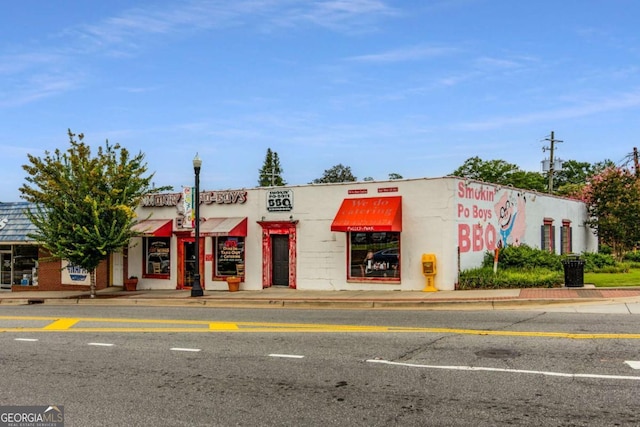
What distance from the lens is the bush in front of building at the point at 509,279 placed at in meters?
19.4

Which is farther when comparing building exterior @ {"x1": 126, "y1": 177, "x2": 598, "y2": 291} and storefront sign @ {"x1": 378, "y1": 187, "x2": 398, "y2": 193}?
storefront sign @ {"x1": 378, "y1": 187, "x2": 398, "y2": 193}

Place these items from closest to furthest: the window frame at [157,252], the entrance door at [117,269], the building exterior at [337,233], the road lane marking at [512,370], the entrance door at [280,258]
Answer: the road lane marking at [512,370] → the building exterior at [337,233] → the entrance door at [280,258] → the window frame at [157,252] → the entrance door at [117,269]

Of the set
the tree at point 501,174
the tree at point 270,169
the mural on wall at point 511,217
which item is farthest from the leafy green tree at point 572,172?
the mural on wall at point 511,217

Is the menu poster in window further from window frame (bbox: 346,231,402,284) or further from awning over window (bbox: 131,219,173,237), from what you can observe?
window frame (bbox: 346,231,402,284)

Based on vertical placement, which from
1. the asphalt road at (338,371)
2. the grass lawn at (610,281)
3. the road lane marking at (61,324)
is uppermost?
the grass lawn at (610,281)

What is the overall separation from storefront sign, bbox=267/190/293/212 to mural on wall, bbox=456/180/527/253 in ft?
21.6

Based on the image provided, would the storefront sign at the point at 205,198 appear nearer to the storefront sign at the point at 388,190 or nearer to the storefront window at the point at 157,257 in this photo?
the storefront window at the point at 157,257

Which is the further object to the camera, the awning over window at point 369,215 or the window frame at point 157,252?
the window frame at point 157,252

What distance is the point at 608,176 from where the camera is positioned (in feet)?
105

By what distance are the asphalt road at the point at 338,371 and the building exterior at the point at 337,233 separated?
6.67 meters

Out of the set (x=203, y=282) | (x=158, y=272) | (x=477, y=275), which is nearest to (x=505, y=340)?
(x=477, y=275)

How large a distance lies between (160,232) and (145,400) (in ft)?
61.3

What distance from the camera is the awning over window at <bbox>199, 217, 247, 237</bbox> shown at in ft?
77.8

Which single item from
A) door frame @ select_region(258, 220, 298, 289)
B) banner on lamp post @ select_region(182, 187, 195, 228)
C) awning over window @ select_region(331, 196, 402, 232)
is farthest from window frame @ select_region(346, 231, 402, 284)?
banner on lamp post @ select_region(182, 187, 195, 228)
